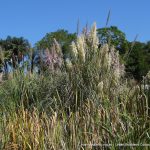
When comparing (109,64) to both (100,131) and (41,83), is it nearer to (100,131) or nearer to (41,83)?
(41,83)

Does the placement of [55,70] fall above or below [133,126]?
above

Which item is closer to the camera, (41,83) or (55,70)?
(41,83)

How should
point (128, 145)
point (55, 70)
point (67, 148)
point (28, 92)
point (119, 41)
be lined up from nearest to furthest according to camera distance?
point (128, 145) → point (67, 148) → point (28, 92) → point (55, 70) → point (119, 41)

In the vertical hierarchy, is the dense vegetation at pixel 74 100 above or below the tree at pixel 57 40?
below

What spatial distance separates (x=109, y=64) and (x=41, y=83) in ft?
4.22

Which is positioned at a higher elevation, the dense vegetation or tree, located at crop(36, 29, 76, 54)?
tree, located at crop(36, 29, 76, 54)

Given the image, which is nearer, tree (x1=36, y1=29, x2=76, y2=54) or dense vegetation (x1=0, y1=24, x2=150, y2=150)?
dense vegetation (x1=0, y1=24, x2=150, y2=150)

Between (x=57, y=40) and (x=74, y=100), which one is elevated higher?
(x=57, y=40)

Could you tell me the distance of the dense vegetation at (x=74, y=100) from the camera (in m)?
6.16

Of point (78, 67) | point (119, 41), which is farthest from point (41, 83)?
point (119, 41)

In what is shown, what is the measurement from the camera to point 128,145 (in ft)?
18.0

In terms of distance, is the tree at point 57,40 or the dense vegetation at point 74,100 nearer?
the dense vegetation at point 74,100

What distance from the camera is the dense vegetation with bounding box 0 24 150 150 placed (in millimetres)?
6164

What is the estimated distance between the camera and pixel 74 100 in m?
8.18
